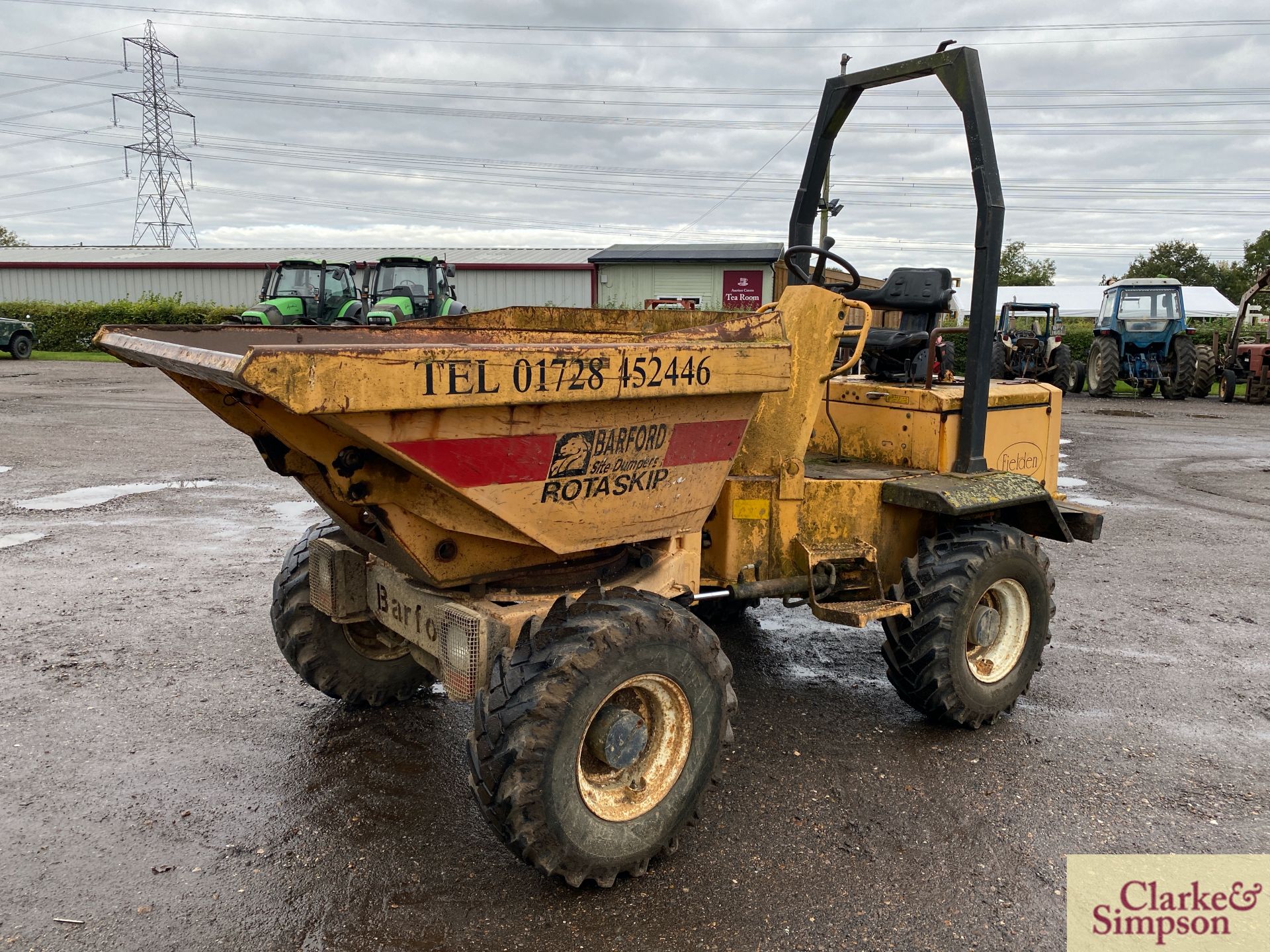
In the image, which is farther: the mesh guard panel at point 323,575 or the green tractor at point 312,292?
the green tractor at point 312,292

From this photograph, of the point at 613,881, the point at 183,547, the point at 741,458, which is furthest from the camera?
the point at 183,547

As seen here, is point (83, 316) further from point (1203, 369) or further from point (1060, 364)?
point (1203, 369)

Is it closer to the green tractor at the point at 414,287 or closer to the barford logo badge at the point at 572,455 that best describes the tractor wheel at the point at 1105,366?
the green tractor at the point at 414,287

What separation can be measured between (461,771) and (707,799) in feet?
3.03

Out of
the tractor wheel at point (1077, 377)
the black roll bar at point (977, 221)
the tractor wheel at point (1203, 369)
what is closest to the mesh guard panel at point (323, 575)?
the black roll bar at point (977, 221)

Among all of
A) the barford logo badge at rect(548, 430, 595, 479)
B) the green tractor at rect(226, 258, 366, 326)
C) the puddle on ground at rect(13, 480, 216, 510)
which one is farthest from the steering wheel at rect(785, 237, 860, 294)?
the green tractor at rect(226, 258, 366, 326)

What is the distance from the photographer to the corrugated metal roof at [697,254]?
107 ft

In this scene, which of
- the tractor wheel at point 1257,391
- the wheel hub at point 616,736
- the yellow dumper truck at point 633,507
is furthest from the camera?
Answer: the tractor wheel at point 1257,391

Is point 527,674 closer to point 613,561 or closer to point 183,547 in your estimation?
point 613,561

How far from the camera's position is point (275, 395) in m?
2.25

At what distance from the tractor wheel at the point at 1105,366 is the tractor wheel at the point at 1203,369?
55.9 inches

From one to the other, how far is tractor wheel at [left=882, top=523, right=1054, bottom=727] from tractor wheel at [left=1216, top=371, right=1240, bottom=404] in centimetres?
1816

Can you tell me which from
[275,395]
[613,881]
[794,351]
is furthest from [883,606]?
[275,395]

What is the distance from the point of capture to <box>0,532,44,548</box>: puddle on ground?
6.59m
